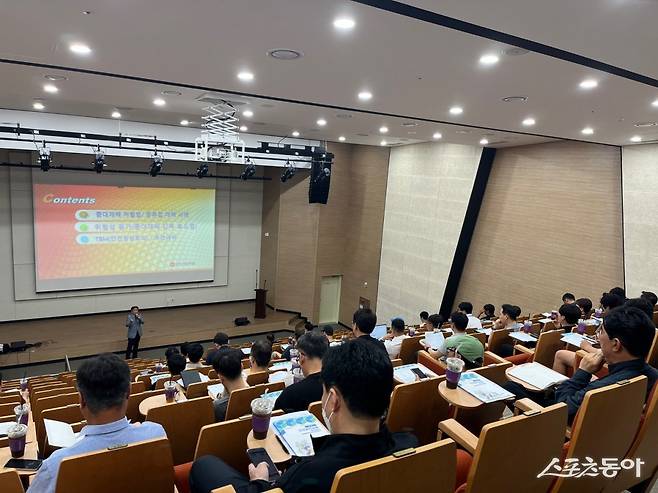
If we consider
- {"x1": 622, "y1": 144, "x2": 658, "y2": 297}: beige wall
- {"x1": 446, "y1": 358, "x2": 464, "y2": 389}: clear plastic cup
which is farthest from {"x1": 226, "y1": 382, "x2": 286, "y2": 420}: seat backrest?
{"x1": 622, "y1": 144, "x2": 658, "y2": 297}: beige wall

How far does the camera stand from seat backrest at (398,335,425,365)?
5.06m

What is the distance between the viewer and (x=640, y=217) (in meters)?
7.73

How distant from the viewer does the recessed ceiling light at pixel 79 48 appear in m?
4.14

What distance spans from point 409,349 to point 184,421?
3050mm

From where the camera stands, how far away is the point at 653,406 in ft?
7.73

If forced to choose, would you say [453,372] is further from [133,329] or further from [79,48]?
[133,329]

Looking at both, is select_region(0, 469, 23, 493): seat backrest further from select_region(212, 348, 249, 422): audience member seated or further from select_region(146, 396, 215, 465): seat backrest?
select_region(212, 348, 249, 422): audience member seated

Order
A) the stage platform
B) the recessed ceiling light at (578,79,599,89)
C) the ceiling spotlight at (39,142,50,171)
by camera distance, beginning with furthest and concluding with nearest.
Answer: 1. the stage platform
2. the ceiling spotlight at (39,142,50,171)
3. the recessed ceiling light at (578,79,599,89)

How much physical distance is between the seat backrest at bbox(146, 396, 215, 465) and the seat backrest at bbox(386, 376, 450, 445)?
1175 millimetres

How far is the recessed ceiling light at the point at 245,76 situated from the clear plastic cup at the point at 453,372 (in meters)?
3.85

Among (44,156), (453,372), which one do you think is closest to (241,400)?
(453,372)

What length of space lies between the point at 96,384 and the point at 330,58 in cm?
342

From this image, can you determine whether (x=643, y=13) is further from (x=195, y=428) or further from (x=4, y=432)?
(x=4, y=432)

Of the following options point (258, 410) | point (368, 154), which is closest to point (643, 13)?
point (258, 410)
